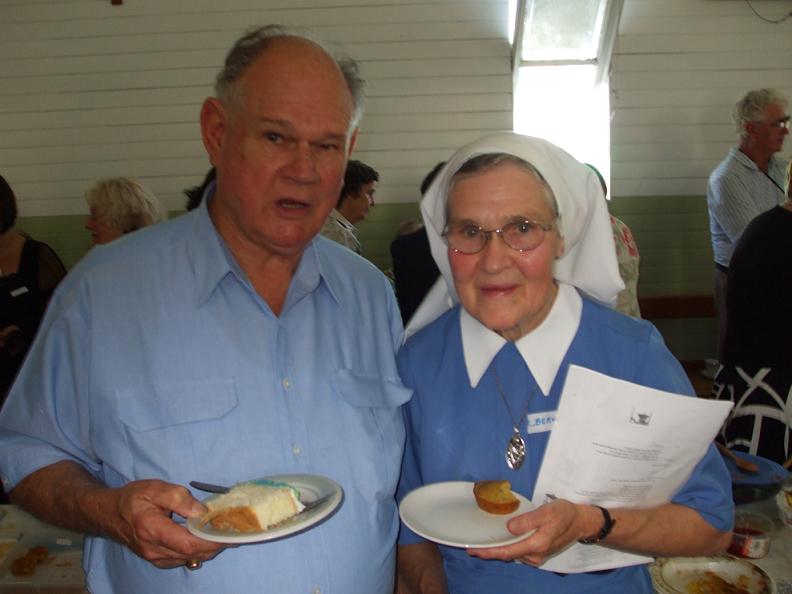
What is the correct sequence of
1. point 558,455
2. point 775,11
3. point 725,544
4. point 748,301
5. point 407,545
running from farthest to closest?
point 775,11 → point 748,301 → point 407,545 → point 725,544 → point 558,455

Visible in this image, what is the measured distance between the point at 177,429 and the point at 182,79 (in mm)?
5991

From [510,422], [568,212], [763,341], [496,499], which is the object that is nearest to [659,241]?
[763,341]

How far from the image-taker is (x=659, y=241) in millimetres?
6957

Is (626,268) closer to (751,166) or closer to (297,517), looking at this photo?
(297,517)

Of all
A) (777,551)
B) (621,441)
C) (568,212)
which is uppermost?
(568,212)

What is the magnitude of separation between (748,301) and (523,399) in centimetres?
193

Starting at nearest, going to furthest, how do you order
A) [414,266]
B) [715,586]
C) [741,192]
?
[715,586], [414,266], [741,192]

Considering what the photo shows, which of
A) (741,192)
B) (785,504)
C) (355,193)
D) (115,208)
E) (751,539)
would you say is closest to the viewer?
(751,539)

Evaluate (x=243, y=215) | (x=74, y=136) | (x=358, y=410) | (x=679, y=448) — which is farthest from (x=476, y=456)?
(x=74, y=136)

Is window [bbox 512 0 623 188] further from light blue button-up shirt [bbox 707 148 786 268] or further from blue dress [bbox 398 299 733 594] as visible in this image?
blue dress [bbox 398 299 733 594]

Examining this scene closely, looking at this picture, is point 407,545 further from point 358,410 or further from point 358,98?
point 358,98

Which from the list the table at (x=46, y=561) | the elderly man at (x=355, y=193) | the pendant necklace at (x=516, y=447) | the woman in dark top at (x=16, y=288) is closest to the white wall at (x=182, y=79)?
the elderly man at (x=355, y=193)

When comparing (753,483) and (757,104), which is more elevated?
(757,104)

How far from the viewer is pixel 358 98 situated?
5.77ft
